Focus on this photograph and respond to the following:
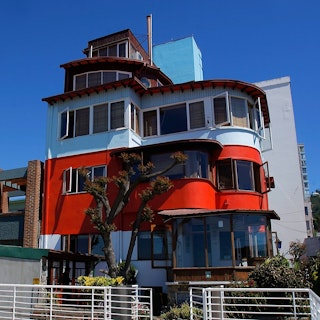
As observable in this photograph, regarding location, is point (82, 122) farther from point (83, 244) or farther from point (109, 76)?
point (83, 244)

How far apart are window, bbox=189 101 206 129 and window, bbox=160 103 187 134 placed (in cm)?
41

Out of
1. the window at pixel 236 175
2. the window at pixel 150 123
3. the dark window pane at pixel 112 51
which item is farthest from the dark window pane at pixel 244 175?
the dark window pane at pixel 112 51

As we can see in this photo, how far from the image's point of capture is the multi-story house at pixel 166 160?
18109 mm

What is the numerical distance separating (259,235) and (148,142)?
28.3 ft

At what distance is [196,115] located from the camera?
23203 millimetres

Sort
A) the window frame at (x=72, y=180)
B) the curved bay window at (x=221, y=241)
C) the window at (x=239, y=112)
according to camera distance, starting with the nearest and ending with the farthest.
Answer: the curved bay window at (x=221, y=241) < the window at (x=239, y=112) < the window frame at (x=72, y=180)

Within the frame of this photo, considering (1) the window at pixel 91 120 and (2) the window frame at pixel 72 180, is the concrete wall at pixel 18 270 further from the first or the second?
(1) the window at pixel 91 120

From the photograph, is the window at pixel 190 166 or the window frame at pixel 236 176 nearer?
the window at pixel 190 166

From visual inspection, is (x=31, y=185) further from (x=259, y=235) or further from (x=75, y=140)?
(x=259, y=235)

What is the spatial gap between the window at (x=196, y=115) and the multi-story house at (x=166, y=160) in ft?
0.19

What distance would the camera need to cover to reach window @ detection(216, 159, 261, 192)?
2169cm

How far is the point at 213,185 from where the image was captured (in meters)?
21.6

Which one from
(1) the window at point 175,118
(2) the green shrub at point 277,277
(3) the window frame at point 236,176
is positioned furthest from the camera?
(1) the window at point 175,118

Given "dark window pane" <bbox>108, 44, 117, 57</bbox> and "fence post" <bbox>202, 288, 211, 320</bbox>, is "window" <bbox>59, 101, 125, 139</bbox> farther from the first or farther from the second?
"fence post" <bbox>202, 288, 211, 320</bbox>
